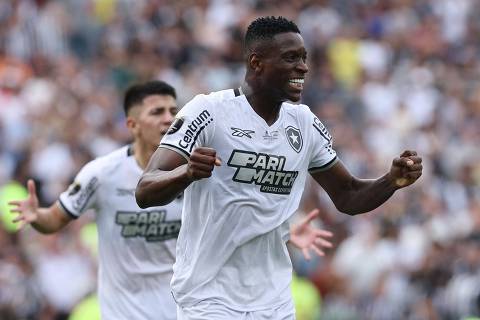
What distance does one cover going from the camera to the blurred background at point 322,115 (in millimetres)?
13656

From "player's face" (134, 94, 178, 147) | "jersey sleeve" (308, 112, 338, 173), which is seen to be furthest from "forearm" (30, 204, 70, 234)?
"jersey sleeve" (308, 112, 338, 173)

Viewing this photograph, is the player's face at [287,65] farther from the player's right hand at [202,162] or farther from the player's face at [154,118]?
the player's face at [154,118]

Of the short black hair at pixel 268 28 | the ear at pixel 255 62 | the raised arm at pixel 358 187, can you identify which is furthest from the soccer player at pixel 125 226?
the short black hair at pixel 268 28

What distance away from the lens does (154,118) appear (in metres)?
9.23

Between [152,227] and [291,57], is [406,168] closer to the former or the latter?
[291,57]

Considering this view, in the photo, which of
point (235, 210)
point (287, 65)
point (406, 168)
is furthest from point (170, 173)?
point (406, 168)

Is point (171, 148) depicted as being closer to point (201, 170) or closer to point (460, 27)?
point (201, 170)

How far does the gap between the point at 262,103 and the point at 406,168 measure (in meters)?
0.92

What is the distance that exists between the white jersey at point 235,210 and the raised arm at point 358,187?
0.55m

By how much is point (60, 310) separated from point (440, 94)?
8.73m

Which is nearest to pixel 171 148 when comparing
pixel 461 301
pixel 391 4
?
pixel 461 301

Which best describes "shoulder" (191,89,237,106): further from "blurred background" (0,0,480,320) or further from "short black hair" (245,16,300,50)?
"blurred background" (0,0,480,320)

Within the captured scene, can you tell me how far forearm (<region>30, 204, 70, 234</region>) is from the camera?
29.5ft

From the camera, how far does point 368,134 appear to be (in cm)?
1853
